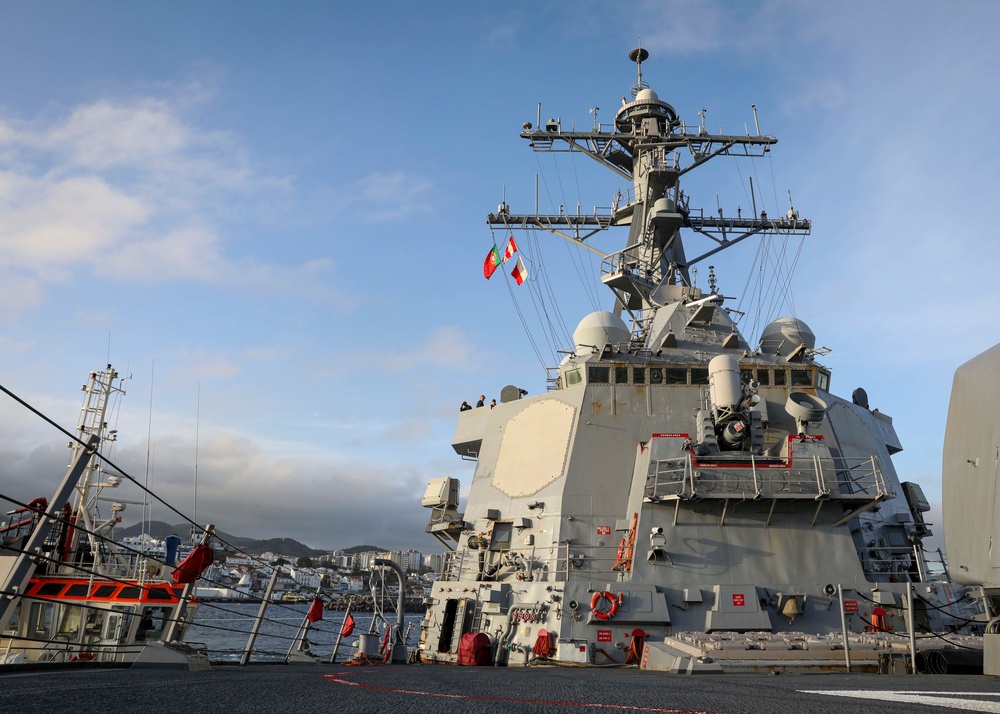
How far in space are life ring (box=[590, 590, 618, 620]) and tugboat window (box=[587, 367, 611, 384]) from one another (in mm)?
5675

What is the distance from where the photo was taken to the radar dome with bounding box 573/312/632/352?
58.6 ft

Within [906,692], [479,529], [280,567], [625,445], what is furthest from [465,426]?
[906,692]

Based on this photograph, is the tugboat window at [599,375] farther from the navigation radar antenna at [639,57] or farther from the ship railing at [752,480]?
the navigation radar antenna at [639,57]

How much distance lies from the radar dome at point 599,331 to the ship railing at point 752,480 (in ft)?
14.9

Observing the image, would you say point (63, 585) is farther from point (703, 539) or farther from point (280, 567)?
point (703, 539)

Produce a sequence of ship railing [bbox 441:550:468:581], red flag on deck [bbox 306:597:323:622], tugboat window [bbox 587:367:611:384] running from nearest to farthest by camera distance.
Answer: red flag on deck [bbox 306:597:323:622] < ship railing [bbox 441:550:468:581] < tugboat window [bbox 587:367:611:384]

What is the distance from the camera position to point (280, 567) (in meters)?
10.4

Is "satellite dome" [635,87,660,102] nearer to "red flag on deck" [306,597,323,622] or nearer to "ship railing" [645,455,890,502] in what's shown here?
"ship railing" [645,455,890,502]

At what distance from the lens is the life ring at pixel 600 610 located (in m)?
12.3

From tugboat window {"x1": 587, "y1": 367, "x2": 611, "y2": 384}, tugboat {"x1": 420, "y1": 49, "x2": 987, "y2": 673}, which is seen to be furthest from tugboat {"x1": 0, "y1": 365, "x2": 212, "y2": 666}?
tugboat window {"x1": 587, "y1": 367, "x2": 611, "y2": 384}

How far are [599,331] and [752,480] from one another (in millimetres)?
5716

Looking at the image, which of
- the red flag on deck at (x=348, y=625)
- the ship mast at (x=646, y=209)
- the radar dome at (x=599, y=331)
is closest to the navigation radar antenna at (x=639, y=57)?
the ship mast at (x=646, y=209)

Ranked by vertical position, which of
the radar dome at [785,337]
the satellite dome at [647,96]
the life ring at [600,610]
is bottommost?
the life ring at [600,610]

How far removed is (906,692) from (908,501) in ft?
47.3
